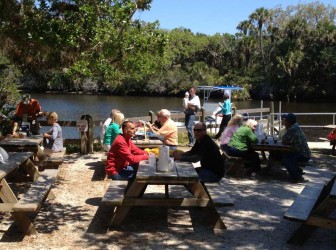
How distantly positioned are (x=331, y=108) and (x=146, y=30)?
138ft

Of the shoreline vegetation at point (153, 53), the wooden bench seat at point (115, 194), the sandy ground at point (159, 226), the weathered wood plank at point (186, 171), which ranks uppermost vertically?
the shoreline vegetation at point (153, 53)

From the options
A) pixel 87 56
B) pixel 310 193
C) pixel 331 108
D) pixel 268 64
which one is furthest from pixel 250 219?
pixel 268 64

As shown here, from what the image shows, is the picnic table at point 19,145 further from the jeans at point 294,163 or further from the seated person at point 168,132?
the jeans at point 294,163

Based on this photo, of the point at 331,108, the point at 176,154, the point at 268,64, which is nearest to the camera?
the point at 176,154

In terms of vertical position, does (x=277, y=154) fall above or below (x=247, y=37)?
below

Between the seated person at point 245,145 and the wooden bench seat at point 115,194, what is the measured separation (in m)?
2.98

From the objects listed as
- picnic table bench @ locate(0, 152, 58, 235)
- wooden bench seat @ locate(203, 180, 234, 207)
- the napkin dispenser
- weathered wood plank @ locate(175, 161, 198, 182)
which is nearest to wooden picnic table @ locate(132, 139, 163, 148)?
picnic table bench @ locate(0, 152, 58, 235)

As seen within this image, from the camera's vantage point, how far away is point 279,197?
696 cm

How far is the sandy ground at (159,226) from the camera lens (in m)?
4.92

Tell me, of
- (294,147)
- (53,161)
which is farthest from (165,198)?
(294,147)

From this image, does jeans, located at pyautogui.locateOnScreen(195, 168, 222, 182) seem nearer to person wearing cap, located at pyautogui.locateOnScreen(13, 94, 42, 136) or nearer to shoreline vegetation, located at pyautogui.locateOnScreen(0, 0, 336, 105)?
shoreline vegetation, located at pyautogui.locateOnScreen(0, 0, 336, 105)

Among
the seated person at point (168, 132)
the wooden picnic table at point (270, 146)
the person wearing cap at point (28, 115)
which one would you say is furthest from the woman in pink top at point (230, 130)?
the person wearing cap at point (28, 115)

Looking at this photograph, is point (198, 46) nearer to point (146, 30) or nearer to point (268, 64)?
point (268, 64)

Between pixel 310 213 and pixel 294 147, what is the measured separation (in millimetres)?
3245
